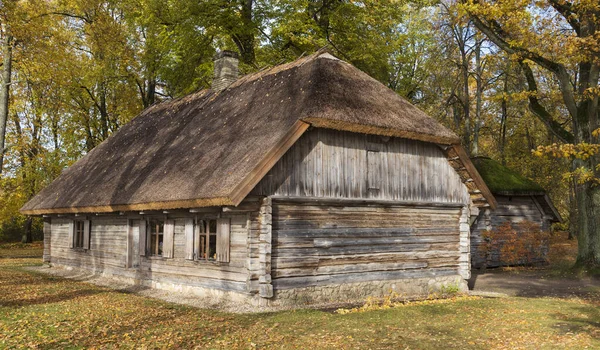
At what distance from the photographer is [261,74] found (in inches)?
738

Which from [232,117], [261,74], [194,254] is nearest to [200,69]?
[261,74]

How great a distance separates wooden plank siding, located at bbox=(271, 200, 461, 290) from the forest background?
4131 mm

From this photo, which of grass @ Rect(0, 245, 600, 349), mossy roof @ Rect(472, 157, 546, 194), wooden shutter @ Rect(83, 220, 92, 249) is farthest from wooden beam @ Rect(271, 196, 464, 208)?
wooden shutter @ Rect(83, 220, 92, 249)

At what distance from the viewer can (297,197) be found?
13.4m

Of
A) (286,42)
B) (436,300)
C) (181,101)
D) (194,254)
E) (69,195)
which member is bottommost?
(436,300)

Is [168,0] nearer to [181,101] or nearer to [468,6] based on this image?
[181,101]

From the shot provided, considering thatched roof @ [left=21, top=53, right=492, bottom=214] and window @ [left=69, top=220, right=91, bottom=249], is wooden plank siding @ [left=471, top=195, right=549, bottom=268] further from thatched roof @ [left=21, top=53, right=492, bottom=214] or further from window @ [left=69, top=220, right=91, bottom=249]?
window @ [left=69, top=220, right=91, bottom=249]

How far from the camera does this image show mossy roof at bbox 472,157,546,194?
24.0 m

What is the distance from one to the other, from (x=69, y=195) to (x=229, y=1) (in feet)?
40.5

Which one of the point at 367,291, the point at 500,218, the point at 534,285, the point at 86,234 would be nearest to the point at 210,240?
the point at 367,291

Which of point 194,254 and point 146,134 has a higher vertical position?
point 146,134

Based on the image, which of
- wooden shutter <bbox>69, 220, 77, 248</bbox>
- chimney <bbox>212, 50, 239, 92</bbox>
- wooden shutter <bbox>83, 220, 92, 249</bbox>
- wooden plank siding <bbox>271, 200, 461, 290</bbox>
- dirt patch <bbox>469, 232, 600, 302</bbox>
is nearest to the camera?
wooden plank siding <bbox>271, 200, 461, 290</bbox>

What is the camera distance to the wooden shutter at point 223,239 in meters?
13.6

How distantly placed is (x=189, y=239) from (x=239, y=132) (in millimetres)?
3378
